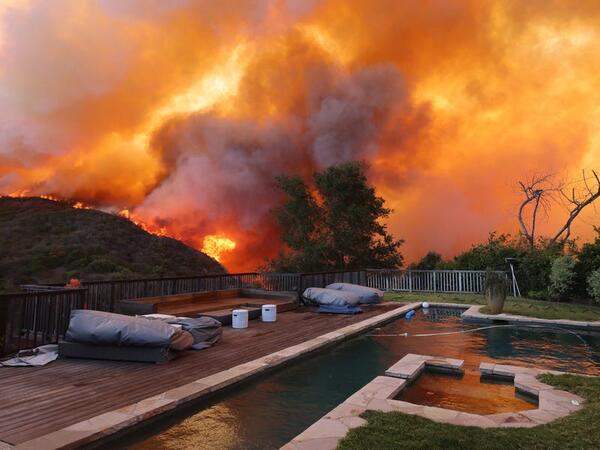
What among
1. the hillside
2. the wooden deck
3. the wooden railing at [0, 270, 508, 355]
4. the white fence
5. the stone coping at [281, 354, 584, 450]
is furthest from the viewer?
the hillside

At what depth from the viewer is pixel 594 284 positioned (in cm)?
1151

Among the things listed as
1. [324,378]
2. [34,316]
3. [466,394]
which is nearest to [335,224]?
[324,378]

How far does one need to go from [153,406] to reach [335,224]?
724 inches

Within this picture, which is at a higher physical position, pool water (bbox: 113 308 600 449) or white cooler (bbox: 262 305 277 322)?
white cooler (bbox: 262 305 277 322)

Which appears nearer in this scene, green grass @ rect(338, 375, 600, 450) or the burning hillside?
Answer: green grass @ rect(338, 375, 600, 450)

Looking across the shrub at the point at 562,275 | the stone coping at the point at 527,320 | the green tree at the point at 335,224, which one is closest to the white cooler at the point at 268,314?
the stone coping at the point at 527,320

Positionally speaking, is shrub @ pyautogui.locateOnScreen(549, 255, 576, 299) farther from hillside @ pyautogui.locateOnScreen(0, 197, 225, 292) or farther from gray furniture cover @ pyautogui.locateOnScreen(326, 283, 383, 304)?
hillside @ pyautogui.locateOnScreen(0, 197, 225, 292)

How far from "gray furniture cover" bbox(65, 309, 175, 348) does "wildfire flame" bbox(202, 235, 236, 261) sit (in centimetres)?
1726

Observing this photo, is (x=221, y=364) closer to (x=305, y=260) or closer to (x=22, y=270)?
(x=305, y=260)

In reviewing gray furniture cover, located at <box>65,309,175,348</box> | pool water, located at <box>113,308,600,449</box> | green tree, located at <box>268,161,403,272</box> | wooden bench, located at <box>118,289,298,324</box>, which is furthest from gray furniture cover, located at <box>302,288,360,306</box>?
green tree, located at <box>268,161,403,272</box>

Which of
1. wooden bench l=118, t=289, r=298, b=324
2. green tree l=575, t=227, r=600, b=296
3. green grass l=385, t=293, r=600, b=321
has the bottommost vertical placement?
green grass l=385, t=293, r=600, b=321

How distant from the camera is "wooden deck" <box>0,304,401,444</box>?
3236mm

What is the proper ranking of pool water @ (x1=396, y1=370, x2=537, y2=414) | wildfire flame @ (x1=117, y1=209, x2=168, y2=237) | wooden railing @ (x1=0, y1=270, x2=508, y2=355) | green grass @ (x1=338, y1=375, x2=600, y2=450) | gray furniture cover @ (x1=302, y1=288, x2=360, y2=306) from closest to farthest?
1. green grass @ (x1=338, y1=375, x2=600, y2=450)
2. pool water @ (x1=396, y1=370, x2=537, y2=414)
3. wooden railing @ (x1=0, y1=270, x2=508, y2=355)
4. gray furniture cover @ (x1=302, y1=288, x2=360, y2=306)
5. wildfire flame @ (x1=117, y1=209, x2=168, y2=237)

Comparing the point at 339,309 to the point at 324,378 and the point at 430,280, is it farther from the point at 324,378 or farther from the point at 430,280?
the point at 430,280
